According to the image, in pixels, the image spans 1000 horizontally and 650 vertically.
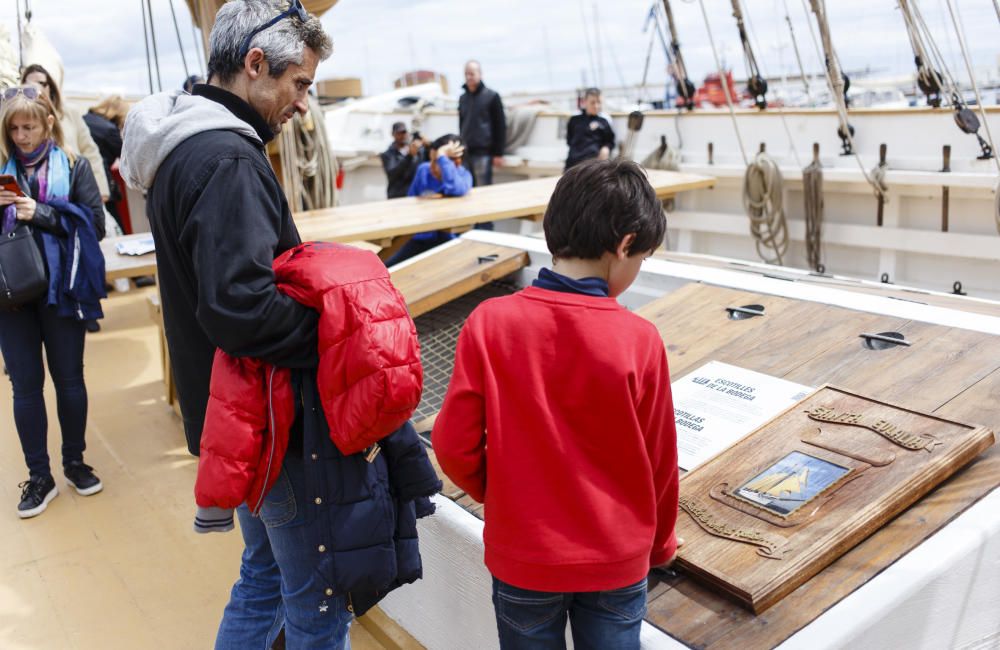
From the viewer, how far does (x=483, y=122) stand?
7645mm

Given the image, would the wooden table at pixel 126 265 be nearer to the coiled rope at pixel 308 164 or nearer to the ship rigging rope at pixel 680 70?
the coiled rope at pixel 308 164

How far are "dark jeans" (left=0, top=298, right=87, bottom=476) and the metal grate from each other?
122 centimetres

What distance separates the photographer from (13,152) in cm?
295

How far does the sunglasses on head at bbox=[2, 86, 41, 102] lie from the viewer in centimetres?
291

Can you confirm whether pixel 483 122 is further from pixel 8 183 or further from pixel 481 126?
pixel 8 183

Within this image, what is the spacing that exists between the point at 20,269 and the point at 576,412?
88.9 inches

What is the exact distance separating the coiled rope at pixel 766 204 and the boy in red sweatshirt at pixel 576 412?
14.5ft

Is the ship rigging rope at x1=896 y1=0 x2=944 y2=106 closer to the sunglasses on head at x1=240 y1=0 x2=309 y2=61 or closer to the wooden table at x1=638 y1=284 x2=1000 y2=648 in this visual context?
the wooden table at x1=638 y1=284 x2=1000 y2=648

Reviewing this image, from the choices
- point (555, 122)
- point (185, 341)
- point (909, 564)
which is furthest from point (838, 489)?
point (555, 122)

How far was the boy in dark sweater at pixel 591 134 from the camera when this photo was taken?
6.66 metres

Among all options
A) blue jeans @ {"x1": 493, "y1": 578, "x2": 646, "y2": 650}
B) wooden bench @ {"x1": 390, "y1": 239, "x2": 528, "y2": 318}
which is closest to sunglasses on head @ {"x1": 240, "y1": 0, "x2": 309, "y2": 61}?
blue jeans @ {"x1": 493, "y1": 578, "x2": 646, "y2": 650}

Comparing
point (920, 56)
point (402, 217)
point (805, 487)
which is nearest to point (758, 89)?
point (920, 56)

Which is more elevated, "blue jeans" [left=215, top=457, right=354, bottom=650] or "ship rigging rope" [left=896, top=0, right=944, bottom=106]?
"ship rigging rope" [left=896, top=0, right=944, bottom=106]

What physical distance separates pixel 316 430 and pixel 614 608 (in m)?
0.55
